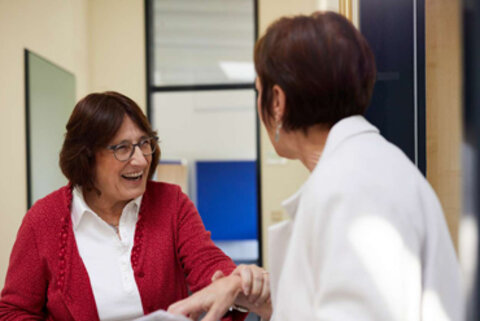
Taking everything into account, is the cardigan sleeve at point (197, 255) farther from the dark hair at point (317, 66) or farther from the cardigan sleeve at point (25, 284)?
the dark hair at point (317, 66)

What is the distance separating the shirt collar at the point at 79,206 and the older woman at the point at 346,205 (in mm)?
678

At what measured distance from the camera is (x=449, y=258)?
2.45 ft

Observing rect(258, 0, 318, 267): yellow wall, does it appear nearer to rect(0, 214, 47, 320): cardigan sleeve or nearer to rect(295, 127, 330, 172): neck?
rect(0, 214, 47, 320): cardigan sleeve

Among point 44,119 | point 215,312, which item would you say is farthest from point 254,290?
point 44,119

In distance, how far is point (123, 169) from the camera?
1451 mm

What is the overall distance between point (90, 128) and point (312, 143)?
0.76 meters

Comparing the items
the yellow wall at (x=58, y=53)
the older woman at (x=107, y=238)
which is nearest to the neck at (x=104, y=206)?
the older woman at (x=107, y=238)

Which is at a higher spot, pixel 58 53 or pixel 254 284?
pixel 58 53

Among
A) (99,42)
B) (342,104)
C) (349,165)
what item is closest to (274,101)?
(342,104)

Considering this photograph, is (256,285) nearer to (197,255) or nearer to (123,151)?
(197,255)

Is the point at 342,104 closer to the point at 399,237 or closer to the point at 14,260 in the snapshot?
the point at 399,237

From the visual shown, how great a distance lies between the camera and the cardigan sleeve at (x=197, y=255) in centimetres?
140

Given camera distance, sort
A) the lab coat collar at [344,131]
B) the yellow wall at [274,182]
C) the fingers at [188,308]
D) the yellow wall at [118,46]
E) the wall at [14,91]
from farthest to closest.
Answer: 1. the yellow wall at [118,46]
2. the yellow wall at [274,182]
3. the wall at [14,91]
4. the fingers at [188,308]
5. the lab coat collar at [344,131]

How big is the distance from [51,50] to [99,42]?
38.9 inches
